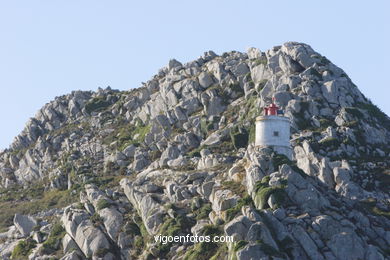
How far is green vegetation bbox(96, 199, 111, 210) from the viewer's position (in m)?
94.4

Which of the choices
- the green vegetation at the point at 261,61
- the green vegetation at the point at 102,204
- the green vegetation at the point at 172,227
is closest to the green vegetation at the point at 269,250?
the green vegetation at the point at 172,227

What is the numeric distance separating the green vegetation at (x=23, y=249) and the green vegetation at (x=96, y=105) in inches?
2146

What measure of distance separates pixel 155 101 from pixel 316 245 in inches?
2657

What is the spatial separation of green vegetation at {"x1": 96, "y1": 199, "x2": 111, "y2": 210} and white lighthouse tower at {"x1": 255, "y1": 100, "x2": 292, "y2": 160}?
20.1 meters

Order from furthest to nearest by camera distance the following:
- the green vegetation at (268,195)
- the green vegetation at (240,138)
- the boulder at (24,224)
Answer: the green vegetation at (240,138) < the boulder at (24,224) < the green vegetation at (268,195)

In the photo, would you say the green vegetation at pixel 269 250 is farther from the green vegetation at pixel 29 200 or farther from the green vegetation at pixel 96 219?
the green vegetation at pixel 29 200

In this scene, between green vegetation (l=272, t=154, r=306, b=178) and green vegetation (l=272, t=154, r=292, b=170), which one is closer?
green vegetation (l=272, t=154, r=306, b=178)

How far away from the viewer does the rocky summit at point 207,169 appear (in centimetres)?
7706

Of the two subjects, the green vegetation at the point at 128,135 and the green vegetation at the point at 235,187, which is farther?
the green vegetation at the point at 128,135

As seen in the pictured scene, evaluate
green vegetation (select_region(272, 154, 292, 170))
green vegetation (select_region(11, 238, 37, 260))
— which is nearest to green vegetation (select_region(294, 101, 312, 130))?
green vegetation (select_region(272, 154, 292, 170))

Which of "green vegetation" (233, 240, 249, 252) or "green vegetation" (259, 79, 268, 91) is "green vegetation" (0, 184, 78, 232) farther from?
"green vegetation" (233, 240, 249, 252)

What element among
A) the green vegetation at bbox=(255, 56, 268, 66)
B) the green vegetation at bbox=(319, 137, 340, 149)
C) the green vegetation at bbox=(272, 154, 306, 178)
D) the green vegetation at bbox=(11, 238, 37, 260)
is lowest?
the green vegetation at bbox=(11, 238, 37, 260)

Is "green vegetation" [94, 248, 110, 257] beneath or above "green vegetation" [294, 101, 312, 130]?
beneath

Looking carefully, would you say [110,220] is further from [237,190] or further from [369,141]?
[369,141]
